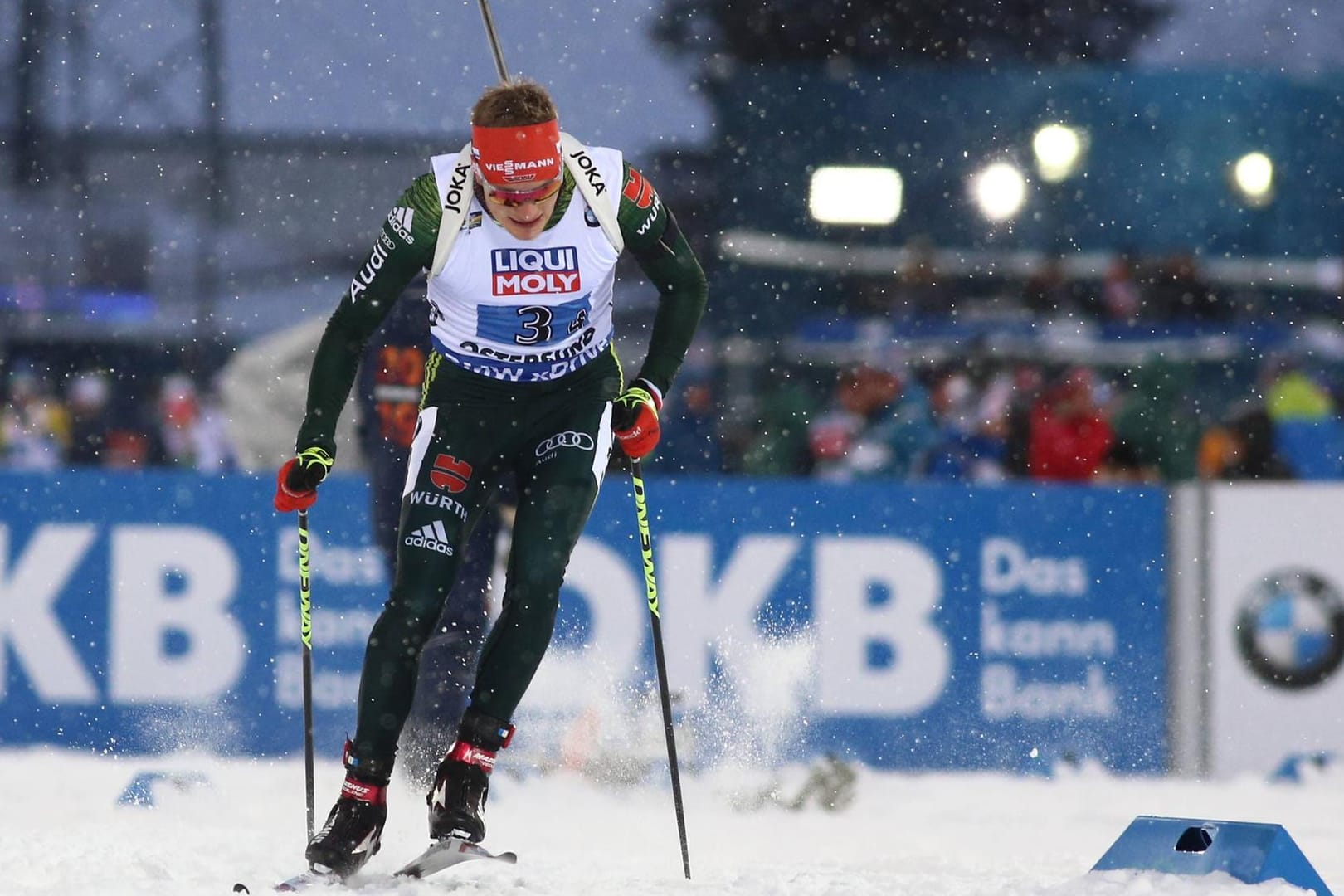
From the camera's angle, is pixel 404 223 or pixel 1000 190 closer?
pixel 404 223

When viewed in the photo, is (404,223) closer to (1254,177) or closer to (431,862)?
(431,862)

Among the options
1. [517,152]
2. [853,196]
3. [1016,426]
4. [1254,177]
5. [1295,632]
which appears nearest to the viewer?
[517,152]

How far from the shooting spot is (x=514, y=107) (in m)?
4.45

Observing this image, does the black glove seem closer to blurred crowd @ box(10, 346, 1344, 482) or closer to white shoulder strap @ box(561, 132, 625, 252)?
white shoulder strap @ box(561, 132, 625, 252)

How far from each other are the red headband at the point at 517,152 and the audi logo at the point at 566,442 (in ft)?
2.45

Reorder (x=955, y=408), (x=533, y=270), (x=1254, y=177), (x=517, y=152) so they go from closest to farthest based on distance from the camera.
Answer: (x=517, y=152) < (x=533, y=270) < (x=955, y=408) < (x=1254, y=177)

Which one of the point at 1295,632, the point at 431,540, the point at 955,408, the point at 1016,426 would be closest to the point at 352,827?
the point at 431,540

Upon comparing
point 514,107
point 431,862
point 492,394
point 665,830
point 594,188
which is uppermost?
point 514,107

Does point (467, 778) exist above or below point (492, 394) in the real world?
below

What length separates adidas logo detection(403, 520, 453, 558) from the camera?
4.53m

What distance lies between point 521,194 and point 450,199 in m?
0.23

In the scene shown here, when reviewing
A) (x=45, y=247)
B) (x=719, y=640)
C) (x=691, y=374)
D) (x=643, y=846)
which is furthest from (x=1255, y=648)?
(x=45, y=247)

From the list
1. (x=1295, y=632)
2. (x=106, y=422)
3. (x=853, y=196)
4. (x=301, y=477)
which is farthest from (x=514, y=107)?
(x=106, y=422)

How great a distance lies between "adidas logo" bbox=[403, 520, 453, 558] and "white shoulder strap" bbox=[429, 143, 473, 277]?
0.69 meters
